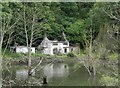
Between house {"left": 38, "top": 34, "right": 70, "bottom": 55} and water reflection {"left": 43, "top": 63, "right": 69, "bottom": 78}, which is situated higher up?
house {"left": 38, "top": 34, "right": 70, "bottom": 55}

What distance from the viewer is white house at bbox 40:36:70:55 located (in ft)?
74.1

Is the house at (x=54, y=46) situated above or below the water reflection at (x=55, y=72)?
above

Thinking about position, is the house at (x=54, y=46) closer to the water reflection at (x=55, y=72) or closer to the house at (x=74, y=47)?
the house at (x=74, y=47)

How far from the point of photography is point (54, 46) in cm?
2348

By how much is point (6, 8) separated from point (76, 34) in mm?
8847

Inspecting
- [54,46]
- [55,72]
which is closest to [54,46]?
[54,46]

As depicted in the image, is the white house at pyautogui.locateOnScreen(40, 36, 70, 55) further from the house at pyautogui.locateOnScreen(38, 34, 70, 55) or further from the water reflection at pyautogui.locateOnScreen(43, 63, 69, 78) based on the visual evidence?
the water reflection at pyautogui.locateOnScreen(43, 63, 69, 78)

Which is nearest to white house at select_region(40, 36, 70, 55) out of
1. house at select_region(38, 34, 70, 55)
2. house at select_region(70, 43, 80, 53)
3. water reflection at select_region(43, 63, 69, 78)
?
Result: house at select_region(38, 34, 70, 55)

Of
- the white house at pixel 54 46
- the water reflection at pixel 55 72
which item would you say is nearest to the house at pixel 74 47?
the white house at pixel 54 46

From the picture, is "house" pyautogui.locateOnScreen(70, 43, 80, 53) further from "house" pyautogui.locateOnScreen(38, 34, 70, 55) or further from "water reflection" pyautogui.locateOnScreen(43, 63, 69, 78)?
"water reflection" pyautogui.locateOnScreen(43, 63, 69, 78)

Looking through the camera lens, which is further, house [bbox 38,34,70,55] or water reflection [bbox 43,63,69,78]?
house [bbox 38,34,70,55]

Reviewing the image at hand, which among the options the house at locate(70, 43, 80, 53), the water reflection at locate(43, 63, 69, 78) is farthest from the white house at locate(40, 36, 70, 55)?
the water reflection at locate(43, 63, 69, 78)

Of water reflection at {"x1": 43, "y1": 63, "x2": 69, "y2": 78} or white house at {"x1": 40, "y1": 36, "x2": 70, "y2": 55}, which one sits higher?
white house at {"x1": 40, "y1": 36, "x2": 70, "y2": 55}

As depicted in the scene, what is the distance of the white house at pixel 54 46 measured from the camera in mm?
22578
